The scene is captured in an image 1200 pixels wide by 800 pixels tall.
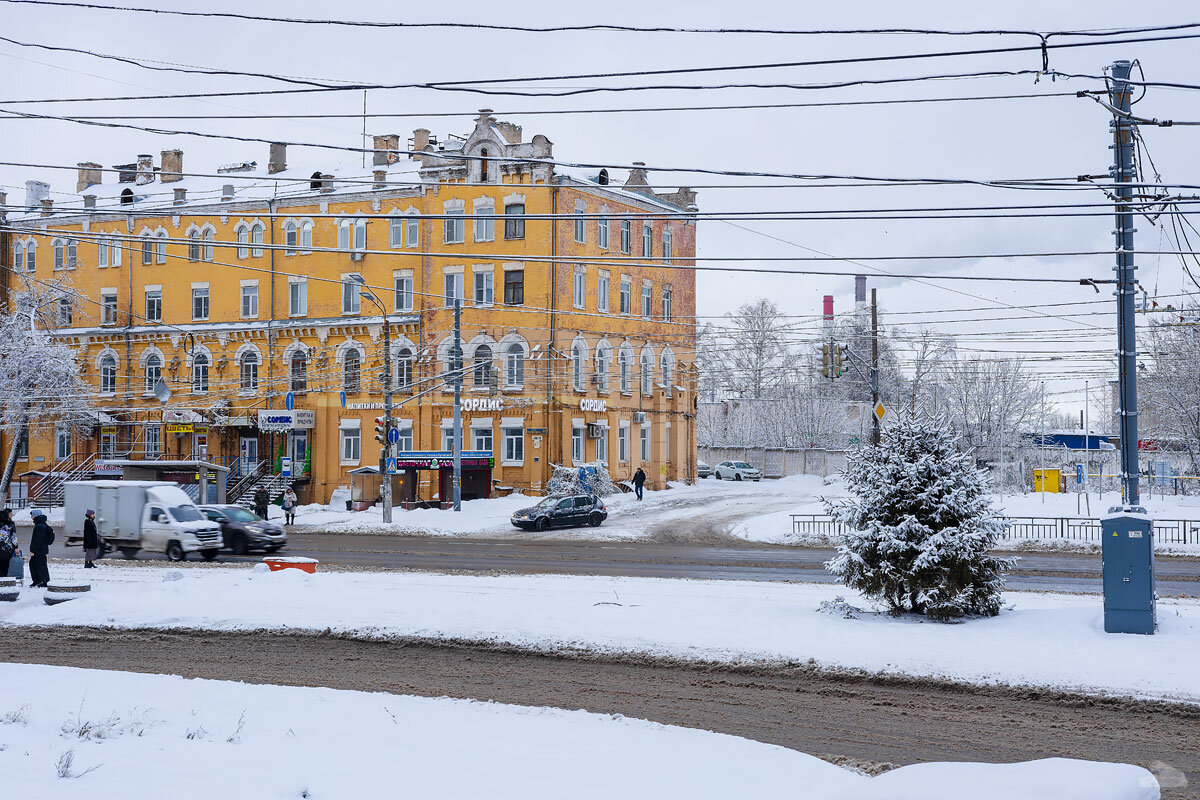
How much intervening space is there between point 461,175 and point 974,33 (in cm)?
4179

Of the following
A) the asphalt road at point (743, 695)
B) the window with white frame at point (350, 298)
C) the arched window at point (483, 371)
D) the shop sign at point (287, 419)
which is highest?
the window with white frame at point (350, 298)

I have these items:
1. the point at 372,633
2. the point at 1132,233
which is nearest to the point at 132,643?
the point at 372,633

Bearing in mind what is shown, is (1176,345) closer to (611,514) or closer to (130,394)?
(611,514)

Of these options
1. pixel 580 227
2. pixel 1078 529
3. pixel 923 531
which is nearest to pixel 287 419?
pixel 580 227

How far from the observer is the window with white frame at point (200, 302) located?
60531 mm

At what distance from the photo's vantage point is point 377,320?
5503cm

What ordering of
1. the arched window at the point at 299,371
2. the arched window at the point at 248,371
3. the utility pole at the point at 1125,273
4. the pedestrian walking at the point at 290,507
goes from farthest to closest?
the arched window at the point at 248,371 < the arched window at the point at 299,371 < the pedestrian walking at the point at 290,507 < the utility pole at the point at 1125,273

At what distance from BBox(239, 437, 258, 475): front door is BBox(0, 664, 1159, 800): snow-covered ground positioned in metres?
48.3

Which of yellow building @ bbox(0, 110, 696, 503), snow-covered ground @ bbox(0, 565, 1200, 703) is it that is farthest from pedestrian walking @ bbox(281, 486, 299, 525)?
snow-covered ground @ bbox(0, 565, 1200, 703)

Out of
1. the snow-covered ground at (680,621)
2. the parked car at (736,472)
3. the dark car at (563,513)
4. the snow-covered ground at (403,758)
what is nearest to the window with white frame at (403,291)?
the dark car at (563,513)

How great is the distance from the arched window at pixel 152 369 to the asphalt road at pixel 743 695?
1875 inches

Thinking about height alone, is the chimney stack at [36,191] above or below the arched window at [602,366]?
above

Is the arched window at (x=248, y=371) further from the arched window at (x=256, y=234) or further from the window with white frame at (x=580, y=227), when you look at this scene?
the window with white frame at (x=580, y=227)

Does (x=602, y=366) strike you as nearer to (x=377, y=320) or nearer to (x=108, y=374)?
(x=377, y=320)
